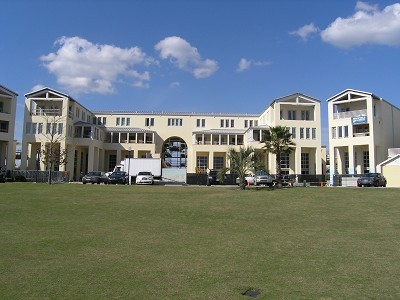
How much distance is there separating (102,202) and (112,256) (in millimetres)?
12183

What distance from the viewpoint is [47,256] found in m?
9.71

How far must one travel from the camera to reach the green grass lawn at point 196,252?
752 centimetres

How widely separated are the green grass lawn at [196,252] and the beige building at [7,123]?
36753 millimetres

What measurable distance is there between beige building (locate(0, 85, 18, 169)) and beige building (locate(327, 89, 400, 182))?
1823 inches

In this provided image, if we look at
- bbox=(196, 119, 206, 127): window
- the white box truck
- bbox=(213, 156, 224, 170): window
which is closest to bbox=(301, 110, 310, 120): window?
bbox=(213, 156, 224, 170): window

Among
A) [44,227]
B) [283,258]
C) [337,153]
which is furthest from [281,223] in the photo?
[337,153]

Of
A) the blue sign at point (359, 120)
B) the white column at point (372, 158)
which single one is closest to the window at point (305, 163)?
the blue sign at point (359, 120)

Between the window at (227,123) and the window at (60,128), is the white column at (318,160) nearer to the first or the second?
the window at (227,123)

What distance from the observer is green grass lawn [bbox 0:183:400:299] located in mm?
7523

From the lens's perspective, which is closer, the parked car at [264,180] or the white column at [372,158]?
the parked car at [264,180]

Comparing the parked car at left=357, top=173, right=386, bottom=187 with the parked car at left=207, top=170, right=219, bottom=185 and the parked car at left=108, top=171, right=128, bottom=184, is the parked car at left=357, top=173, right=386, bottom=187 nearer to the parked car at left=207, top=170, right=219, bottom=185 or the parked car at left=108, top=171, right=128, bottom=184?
the parked car at left=207, top=170, right=219, bottom=185

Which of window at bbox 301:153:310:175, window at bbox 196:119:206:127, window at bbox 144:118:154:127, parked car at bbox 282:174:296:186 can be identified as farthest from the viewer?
window at bbox 196:119:206:127

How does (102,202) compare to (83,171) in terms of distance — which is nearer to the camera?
(102,202)

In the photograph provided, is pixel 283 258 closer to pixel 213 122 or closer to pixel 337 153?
pixel 337 153
